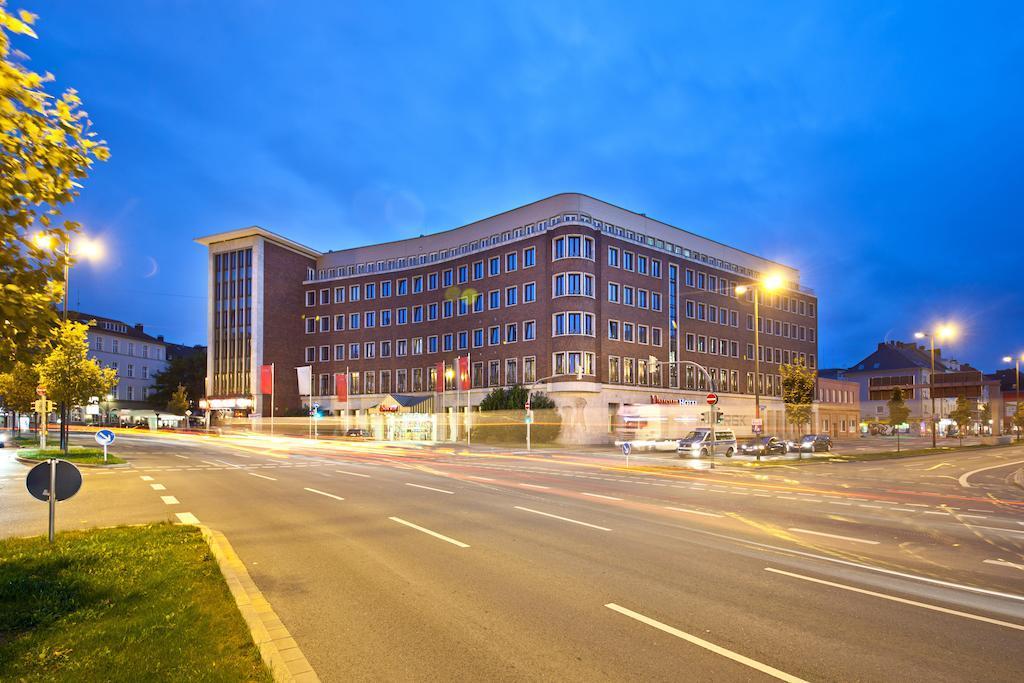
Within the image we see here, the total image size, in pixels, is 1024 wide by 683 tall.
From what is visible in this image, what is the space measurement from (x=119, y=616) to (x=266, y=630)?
1.68 meters

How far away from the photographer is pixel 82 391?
96.1ft

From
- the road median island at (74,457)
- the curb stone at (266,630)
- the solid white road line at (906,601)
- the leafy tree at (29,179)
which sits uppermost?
the leafy tree at (29,179)

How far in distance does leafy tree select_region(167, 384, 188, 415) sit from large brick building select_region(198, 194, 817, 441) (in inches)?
448

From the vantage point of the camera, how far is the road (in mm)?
5828

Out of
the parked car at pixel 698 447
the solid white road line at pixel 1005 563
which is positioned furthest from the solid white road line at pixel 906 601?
the parked car at pixel 698 447

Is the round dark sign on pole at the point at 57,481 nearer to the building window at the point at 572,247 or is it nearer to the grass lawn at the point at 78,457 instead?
the grass lawn at the point at 78,457

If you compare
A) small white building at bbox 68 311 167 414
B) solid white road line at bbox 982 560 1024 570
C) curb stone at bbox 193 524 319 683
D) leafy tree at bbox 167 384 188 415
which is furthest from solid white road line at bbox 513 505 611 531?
small white building at bbox 68 311 167 414

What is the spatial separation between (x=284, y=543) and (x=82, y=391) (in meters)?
24.5

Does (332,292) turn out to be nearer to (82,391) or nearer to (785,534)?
(82,391)

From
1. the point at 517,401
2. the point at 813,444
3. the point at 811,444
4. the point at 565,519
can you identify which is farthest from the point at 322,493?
the point at 517,401

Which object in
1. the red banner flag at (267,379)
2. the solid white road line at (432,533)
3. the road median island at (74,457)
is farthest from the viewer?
the red banner flag at (267,379)

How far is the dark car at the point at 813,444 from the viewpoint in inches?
1813

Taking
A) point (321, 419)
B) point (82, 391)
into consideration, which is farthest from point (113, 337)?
point (82, 391)

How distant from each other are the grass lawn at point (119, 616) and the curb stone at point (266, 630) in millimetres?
99
